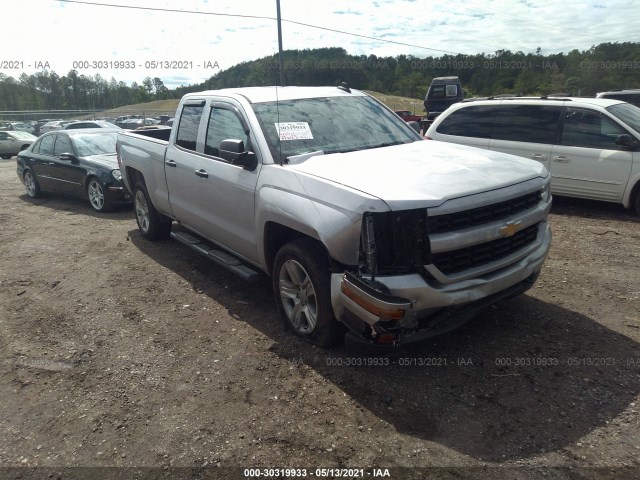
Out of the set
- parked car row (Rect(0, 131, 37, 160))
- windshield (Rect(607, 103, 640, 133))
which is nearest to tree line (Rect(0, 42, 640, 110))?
windshield (Rect(607, 103, 640, 133))

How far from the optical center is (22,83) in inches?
2312

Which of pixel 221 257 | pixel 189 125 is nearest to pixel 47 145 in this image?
pixel 189 125

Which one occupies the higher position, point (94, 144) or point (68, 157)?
point (94, 144)

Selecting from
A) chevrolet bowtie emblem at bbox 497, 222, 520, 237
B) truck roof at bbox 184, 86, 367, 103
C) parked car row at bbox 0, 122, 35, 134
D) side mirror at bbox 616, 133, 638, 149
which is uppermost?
truck roof at bbox 184, 86, 367, 103

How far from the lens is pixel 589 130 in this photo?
740 centimetres

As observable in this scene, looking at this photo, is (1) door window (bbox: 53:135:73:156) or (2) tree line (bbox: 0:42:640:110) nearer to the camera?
(1) door window (bbox: 53:135:73:156)

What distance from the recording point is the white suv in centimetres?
704

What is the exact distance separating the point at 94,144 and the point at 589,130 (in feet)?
30.0

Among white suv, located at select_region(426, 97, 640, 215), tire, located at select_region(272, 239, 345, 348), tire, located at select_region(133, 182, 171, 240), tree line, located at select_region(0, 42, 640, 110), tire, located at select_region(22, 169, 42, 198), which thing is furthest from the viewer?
tree line, located at select_region(0, 42, 640, 110)

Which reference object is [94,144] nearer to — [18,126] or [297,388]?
[297,388]

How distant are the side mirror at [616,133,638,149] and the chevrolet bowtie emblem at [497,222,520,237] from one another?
4.86 meters

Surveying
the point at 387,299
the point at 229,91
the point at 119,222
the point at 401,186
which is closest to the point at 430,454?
the point at 387,299

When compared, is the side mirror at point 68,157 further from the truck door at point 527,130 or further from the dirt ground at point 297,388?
the truck door at point 527,130

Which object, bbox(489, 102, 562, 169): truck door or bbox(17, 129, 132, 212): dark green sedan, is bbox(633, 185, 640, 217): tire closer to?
bbox(489, 102, 562, 169): truck door
